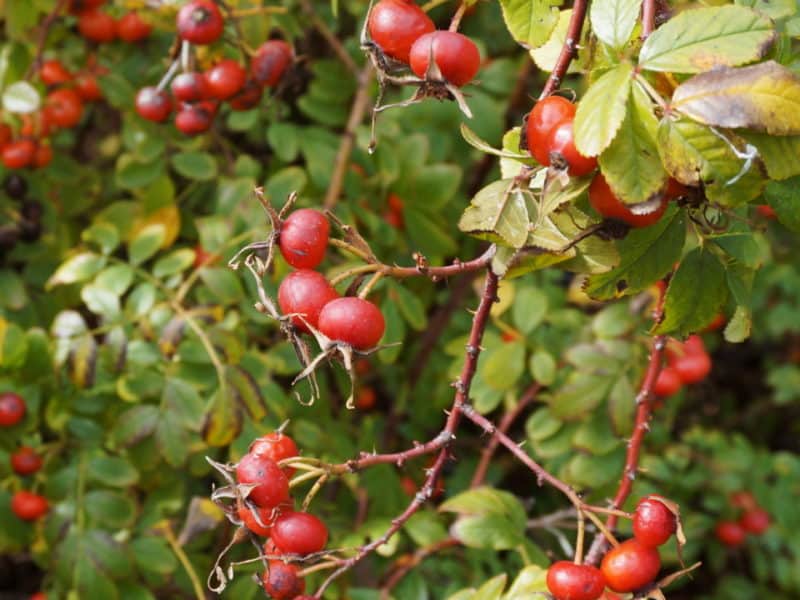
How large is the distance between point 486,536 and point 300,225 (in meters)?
0.68

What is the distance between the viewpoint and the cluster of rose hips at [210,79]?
152 cm

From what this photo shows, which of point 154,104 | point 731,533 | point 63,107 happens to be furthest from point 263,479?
point 731,533

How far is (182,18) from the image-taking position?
152 cm

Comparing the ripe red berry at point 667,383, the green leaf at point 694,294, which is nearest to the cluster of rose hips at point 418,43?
the green leaf at point 694,294

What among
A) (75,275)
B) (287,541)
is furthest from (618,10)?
(75,275)

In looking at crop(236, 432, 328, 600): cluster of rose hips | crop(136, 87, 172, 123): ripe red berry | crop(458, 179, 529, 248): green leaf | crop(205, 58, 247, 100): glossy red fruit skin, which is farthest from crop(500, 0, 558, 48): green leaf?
crop(136, 87, 172, 123): ripe red berry

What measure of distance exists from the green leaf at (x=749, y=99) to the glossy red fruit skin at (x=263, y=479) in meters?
0.52

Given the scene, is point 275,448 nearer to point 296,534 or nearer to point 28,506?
point 296,534

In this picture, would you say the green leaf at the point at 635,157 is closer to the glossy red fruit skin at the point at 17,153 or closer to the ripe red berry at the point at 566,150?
the ripe red berry at the point at 566,150

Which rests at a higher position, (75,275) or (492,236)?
(492,236)

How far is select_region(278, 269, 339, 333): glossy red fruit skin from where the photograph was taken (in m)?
0.95

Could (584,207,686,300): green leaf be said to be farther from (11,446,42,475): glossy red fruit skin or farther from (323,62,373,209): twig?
(11,446,42,475): glossy red fruit skin

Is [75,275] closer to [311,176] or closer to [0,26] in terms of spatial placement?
[311,176]

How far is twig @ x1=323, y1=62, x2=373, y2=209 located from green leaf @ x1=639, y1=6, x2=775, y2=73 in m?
1.09
